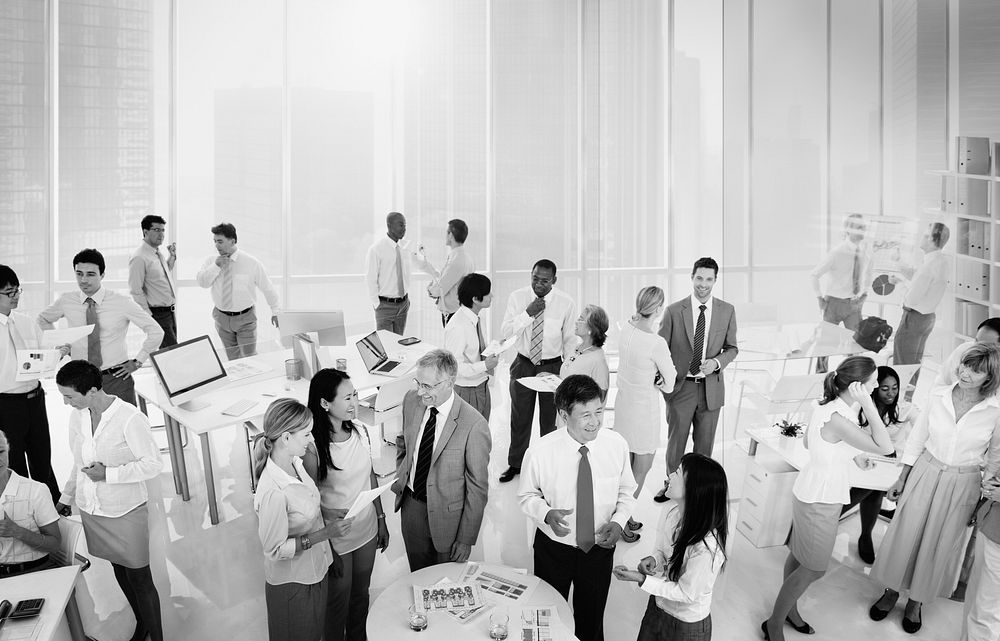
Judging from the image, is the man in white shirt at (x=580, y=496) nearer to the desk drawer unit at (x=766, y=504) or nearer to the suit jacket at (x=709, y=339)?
the desk drawer unit at (x=766, y=504)

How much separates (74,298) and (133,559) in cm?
260

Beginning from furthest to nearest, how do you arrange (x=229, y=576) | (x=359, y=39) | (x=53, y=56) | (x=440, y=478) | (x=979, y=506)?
(x=359, y=39) → (x=53, y=56) → (x=229, y=576) → (x=979, y=506) → (x=440, y=478)

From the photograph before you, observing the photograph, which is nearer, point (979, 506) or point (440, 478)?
point (440, 478)

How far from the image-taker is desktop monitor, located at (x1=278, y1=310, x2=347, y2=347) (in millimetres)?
6559

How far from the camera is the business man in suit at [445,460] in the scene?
3922 mm

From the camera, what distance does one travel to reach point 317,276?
10.3 meters

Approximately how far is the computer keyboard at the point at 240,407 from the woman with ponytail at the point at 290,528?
7.13 ft

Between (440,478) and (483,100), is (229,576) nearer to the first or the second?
(440,478)

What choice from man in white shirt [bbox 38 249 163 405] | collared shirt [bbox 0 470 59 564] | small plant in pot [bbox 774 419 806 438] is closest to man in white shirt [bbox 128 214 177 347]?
man in white shirt [bbox 38 249 163 405]

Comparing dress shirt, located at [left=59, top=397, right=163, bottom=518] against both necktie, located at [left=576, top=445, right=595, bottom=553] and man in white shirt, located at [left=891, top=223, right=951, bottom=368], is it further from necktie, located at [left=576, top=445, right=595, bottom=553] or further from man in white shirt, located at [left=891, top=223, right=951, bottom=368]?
man in white shirt, located at [left=891, top=223, right=951, bottom=368]

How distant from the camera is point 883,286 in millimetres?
6820

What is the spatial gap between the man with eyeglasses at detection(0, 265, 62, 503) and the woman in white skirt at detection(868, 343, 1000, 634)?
533cm

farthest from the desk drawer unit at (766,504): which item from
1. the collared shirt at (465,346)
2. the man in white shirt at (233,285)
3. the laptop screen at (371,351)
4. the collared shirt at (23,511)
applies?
the man in white shirt at (233,285)

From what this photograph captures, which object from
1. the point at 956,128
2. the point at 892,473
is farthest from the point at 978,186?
the point at 892,473
